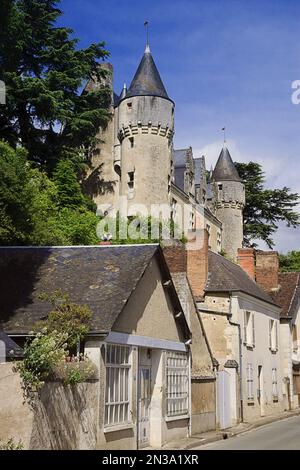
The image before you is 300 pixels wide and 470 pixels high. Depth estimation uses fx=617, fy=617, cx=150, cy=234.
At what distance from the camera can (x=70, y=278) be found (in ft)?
48.0

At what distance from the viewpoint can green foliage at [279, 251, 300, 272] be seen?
5375cm

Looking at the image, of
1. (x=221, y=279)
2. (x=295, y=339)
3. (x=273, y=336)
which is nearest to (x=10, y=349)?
(x=221, y=279)

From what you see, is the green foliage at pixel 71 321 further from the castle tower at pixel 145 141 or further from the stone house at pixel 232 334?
the castle tower at pixel 145 141

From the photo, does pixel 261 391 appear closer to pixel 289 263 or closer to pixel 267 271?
pixel 267 271

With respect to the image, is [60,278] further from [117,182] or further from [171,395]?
[117,182]

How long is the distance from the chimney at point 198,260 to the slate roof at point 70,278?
9.49m

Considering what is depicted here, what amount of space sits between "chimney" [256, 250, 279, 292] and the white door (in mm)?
18948

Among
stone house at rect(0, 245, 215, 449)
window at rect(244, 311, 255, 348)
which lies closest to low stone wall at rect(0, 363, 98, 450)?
stone house at rect(0, 245, 215, 449)

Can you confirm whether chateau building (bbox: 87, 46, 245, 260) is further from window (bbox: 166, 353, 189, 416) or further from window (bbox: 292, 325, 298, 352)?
window (bbox: 166, 353, 189, 416)

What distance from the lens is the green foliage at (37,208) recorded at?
19.5 m

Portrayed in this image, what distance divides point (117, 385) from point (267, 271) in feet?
70.9

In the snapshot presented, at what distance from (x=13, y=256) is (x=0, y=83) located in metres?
7.94

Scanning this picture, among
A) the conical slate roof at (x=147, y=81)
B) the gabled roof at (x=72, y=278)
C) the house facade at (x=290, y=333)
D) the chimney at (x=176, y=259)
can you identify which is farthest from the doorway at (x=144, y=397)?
the conical slate roof at (x=147, y=81)
